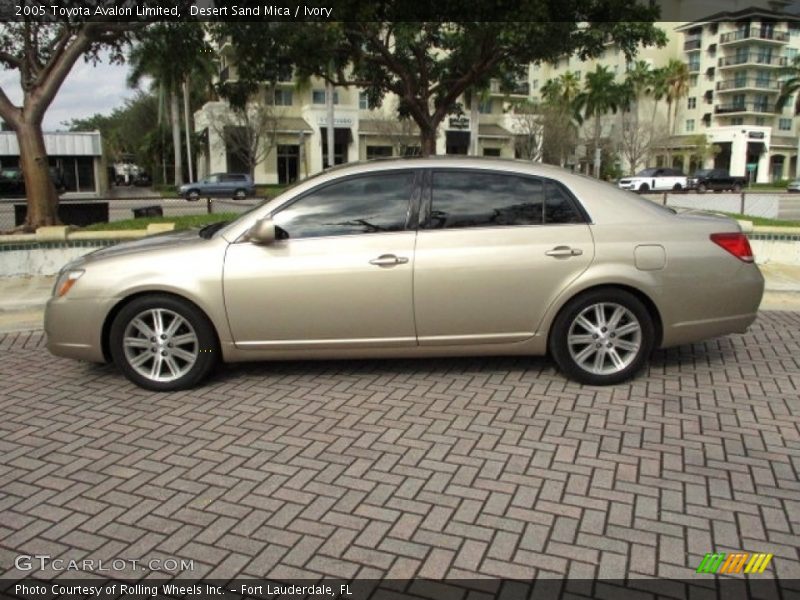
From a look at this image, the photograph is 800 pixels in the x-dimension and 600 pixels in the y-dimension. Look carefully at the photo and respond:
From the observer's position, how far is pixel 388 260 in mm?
4754

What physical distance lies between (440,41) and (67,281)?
40.7 ft

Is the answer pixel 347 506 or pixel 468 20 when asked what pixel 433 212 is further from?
pixel 468 20

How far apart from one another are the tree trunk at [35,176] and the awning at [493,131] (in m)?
45.6

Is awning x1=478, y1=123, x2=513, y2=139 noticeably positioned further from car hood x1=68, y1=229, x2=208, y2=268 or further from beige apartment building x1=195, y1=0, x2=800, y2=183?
car hood x1=68, y1=229, x2=208, y2=268

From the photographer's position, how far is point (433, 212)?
490 cm

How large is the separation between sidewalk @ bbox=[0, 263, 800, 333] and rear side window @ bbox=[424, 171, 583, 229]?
4.12 m

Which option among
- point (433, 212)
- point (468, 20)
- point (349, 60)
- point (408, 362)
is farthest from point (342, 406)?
point (349, 60)

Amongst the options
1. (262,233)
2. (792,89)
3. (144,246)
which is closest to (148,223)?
(144,246)

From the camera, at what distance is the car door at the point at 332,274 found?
476 centimetres

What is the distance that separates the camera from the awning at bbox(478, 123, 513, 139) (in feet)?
177

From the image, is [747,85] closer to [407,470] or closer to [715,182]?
[715,182]

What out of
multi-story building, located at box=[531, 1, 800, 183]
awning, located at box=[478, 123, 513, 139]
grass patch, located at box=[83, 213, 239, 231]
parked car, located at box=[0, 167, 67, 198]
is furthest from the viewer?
multi-story building, located at box=[531, 1, 800, 183]

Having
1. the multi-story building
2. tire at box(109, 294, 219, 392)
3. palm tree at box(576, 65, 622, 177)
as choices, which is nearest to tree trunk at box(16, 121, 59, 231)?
tire at box(109, 294, 219, 392)

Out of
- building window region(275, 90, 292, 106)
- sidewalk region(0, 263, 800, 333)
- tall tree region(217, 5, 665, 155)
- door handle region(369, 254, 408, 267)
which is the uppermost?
building window region(275, 90, 292, 106)
